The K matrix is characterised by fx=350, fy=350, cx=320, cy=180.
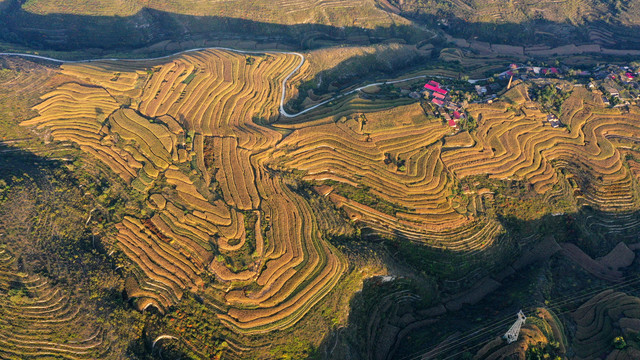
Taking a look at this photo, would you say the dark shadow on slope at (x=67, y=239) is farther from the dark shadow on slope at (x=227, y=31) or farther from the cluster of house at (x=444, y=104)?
the cluster of house at (x=444, y=104)

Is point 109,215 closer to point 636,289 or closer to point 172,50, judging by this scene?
point 172,50

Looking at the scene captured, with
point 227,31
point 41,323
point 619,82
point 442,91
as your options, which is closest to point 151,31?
point 227,31

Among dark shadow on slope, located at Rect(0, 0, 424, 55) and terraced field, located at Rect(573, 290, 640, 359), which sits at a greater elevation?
dark shadow on slope, located at Rect(0, 0, 424, 55)

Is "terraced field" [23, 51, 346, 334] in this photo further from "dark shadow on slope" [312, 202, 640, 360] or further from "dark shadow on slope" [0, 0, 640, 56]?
→ "dark shadow on slope" [0, 0, 640, 56]

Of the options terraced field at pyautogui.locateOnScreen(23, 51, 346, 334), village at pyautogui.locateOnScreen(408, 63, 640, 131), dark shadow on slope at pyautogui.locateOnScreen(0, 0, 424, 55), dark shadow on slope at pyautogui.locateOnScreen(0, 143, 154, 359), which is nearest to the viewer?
dark shadow on slope at pyautogui.locateOnScreen(0, 143, 154, 359)

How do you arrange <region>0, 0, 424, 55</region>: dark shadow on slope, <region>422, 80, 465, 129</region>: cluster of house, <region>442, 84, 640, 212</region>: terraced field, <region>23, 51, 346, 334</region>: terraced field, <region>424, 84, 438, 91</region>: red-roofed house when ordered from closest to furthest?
<region>23, 51, 346, 334</region>: terraced field
<region>442, 84, 640, 212</region>: terraced field
<region>422, 80, 465, 129</region>: cluster of house
<region>424, 84, 438, 91</region>: red-roofed house
<region>0, 0, 424, 55</region>: dark shadow on slope

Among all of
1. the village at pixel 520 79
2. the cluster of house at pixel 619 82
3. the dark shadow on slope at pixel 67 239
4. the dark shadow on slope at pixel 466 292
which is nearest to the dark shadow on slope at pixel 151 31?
the village at pixel 520 79

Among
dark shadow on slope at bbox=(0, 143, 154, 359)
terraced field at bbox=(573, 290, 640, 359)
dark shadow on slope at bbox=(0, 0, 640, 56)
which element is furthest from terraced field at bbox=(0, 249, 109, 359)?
dark shadow on slope at bbox=(0, 0, 640, 56)

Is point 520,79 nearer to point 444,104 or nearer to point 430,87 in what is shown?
point 430,87
